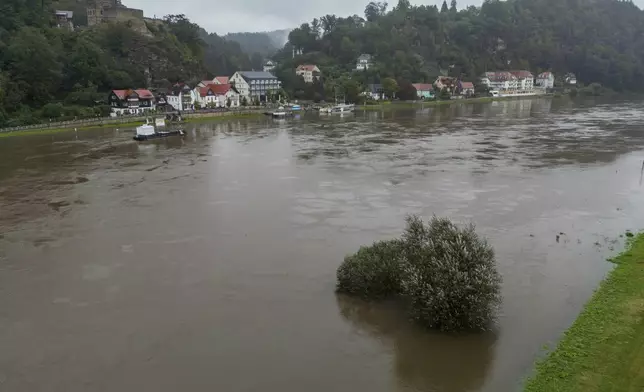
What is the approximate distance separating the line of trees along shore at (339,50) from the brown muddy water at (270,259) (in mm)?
30747

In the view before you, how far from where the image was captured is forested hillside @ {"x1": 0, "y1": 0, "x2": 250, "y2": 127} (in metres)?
62.8

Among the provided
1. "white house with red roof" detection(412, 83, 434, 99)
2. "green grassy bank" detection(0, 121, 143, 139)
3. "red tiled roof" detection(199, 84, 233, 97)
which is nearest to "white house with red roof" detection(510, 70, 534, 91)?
"white house with red roof" detection(412, 83, 434, 99)

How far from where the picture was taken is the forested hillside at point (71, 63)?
6284 cm

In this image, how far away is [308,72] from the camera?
345ft

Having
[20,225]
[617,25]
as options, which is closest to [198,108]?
[20,225]

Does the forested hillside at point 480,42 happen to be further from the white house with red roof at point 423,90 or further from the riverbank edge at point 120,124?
the riverbank edge at point 120,124

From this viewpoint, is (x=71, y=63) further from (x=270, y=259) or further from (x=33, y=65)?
(x=270, y=259)

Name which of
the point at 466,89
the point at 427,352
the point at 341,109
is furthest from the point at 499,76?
the point at 427,352

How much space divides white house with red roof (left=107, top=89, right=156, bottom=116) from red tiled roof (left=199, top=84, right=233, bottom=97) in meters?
11.0

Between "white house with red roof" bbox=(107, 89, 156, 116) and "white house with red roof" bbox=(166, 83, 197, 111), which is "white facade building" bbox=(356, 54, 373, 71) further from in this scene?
"white house with red roof" bbox=(107, 89, 156, 116)

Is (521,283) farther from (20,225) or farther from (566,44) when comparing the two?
(566,44)

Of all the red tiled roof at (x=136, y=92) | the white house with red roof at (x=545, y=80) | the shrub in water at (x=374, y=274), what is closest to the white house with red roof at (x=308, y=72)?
the red tiled roof at (x=136, y=92)

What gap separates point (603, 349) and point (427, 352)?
3876 mm

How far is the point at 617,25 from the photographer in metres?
164
